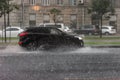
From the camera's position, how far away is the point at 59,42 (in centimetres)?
2141

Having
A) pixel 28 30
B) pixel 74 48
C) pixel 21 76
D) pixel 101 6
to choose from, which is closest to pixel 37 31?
pixel 28 30

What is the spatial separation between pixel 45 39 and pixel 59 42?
0.96 metres

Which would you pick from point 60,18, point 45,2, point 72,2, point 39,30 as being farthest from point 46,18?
point 39,30

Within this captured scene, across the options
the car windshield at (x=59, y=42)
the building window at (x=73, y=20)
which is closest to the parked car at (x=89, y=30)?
the car windshield at (x=59, y=42)

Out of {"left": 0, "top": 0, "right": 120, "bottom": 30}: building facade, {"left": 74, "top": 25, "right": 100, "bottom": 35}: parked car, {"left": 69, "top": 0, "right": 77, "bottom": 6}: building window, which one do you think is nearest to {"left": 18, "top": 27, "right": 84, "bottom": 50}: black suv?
{"left": 74, "top": 25, "right": 100, "bottom": 35}: parked car

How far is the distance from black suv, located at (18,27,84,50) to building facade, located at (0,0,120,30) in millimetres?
40194

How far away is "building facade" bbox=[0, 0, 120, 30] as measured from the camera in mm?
62281

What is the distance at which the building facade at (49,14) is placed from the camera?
62281 millimetres

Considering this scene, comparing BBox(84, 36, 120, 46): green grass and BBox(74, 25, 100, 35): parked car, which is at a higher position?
BBox(74, 25, 100, 35): parked car

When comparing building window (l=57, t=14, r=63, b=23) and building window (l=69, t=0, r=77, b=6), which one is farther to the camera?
building window (l=69, t=0, r=77, b=6)

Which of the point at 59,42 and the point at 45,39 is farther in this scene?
the point at 59,42

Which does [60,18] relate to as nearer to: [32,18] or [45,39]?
[32,18]

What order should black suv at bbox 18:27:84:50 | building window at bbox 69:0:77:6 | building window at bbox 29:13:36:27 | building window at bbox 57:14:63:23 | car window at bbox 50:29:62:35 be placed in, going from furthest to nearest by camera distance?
building window at bbox 69:0:77:6 < building window at bbox 29:13:36:27 < building window at bbox 57:14:63:23 < car window at bbox 50:29:62:35 < black suv at bbox 18:27:84:50

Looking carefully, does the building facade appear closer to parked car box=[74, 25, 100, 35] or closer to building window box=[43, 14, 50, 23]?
building window box=[43, 14, 50, 23]
